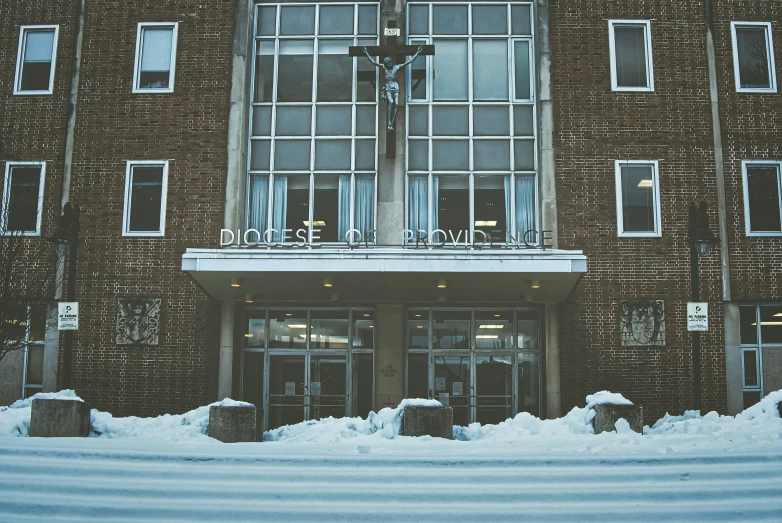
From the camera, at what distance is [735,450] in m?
10.4

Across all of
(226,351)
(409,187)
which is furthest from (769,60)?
(226,351)

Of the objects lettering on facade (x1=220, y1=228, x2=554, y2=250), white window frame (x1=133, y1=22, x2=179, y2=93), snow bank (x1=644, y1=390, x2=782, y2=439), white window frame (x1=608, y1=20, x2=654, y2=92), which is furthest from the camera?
white window frame (x1=133, y1=22, x2=179, y2=93)

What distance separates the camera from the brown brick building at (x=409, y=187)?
1855cm

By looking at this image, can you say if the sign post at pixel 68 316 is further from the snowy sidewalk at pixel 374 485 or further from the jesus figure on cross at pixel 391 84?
the jesus figure on cross at pixel 391 84

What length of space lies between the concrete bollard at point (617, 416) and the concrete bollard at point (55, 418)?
8.06 meters

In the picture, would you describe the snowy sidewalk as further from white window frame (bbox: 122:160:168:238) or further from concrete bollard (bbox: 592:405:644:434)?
white window frame (bbox: 122:160:168:238)

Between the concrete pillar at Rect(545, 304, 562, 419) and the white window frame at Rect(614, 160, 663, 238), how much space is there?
7.87 ft

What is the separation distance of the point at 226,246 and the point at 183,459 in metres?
8.87

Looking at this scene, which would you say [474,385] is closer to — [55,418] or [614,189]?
[614,189]

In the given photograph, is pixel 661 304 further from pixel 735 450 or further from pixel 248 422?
pixel 248 422

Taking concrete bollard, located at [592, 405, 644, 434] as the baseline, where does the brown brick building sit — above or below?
above

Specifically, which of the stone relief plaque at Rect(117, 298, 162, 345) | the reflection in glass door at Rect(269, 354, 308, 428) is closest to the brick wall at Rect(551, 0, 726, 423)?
the reflection in glass door at Rect(269, 354, 308, 428)

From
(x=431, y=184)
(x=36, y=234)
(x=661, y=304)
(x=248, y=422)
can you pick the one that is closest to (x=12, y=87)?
(x=36, y=234)

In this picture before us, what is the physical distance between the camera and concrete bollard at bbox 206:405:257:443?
40.7 ft
